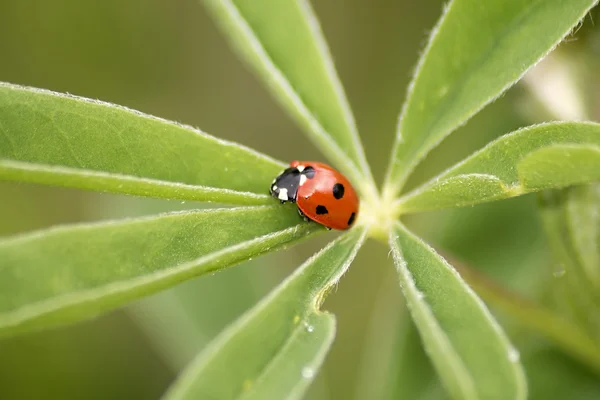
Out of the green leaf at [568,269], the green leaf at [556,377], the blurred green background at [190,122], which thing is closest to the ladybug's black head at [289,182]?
the green leaf at [568,269]

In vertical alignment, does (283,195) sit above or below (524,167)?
below

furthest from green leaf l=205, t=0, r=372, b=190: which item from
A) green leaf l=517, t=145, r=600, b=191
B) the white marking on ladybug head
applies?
green leaf l=517, t=145, r=600, b=191

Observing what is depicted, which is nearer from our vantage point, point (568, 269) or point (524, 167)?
point (524, 167)

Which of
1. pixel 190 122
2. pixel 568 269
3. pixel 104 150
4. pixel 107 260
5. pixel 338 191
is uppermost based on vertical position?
pixel 190 122

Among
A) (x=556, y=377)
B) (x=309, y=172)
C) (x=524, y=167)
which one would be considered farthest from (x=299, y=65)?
(x=556, y=377)

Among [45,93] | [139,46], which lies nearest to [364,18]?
[139,46]

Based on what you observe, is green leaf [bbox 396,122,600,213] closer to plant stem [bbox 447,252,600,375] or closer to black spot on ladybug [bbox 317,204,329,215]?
black spot on ladybug [bbox 317,204,329,215]

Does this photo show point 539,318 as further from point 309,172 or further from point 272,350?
point 272,350
